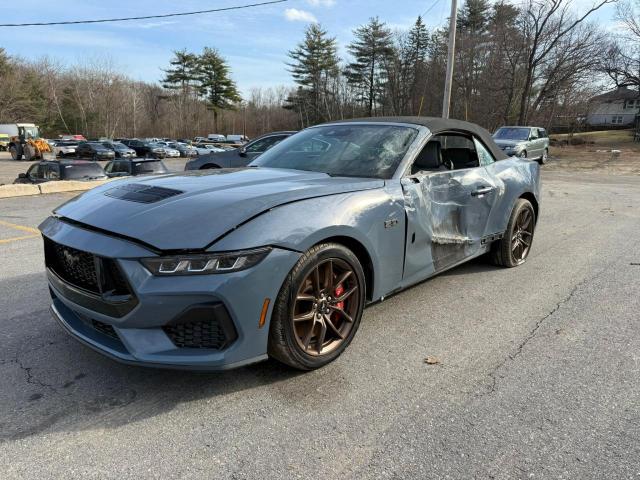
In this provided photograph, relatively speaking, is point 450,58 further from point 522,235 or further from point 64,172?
point 522,235

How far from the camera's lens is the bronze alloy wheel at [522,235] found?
16.1 feet

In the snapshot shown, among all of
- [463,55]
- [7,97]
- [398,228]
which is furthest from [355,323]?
[7,97]

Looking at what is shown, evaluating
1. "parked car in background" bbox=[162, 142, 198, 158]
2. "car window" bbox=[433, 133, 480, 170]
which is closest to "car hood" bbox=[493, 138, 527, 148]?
"car window" bbox=[433, 133, 480, 170]

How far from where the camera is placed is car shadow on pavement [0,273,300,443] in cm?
225

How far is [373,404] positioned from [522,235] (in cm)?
344

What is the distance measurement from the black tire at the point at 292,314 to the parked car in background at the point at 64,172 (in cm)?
1299

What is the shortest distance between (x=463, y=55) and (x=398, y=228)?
4414 cm

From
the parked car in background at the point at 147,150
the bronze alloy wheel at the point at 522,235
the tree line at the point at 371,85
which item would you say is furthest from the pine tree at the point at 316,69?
the bronze alloy wheel at the point at 522,235

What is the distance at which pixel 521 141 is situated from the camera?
65.7ft

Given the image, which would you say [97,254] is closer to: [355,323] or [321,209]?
[321,209]

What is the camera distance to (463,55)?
137 ft

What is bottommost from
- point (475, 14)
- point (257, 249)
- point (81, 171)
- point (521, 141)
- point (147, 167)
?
point (81, 171)

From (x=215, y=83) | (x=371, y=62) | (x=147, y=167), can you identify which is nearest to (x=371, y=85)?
(x=371, y=62)

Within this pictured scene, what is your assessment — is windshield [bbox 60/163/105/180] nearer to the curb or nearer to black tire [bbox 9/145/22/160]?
the curb
